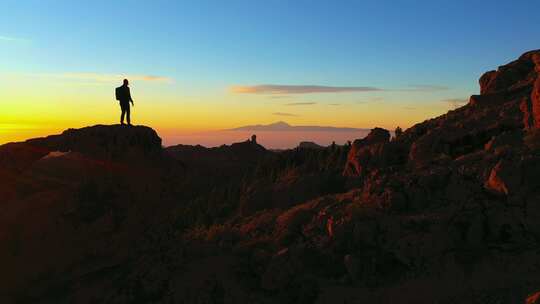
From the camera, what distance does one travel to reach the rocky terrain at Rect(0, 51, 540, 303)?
8.32 m

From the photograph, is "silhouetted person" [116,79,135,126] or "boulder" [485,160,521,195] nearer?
"boulder" [485,160,521,195]

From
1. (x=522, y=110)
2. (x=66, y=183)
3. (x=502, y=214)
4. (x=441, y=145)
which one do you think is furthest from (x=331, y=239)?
(x=66, y=183)

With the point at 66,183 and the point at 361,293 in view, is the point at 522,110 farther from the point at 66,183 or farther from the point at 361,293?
the point at 66,183

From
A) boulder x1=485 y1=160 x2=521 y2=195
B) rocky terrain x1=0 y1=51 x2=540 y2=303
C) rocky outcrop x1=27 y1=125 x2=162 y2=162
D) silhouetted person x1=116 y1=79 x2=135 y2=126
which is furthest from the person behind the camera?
rocky outcrop x1=27 y1=125 x2=162 y2=162

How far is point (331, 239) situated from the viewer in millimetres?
9492

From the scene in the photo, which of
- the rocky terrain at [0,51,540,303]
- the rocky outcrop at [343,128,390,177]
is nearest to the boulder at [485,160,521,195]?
the rocky terrain at [0,51,540,303]

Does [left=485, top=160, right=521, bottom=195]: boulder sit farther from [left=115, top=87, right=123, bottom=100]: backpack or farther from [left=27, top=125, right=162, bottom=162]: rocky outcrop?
[left=27, top=125, right=162, bottom=162]: rocky outcrop

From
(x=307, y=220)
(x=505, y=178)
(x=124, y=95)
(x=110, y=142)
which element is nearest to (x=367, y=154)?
(x=307, y=220)

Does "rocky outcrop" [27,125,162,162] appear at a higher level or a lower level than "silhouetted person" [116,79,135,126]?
lower

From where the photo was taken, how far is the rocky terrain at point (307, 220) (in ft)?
27.3

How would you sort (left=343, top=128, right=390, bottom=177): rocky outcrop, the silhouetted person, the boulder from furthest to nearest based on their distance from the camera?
the silhouetted person → (left=343, top=128, right=390, bottom=177): rocky outcrop → the boulder

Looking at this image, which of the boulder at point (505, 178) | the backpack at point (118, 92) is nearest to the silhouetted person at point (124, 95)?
the backpack at point (118, 92)

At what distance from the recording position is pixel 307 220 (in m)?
10.7

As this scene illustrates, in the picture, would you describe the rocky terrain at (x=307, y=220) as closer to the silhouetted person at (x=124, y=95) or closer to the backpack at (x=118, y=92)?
the silhouetted person at (x=124, y=95)
